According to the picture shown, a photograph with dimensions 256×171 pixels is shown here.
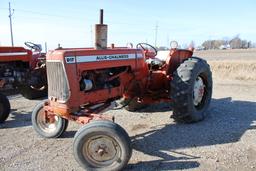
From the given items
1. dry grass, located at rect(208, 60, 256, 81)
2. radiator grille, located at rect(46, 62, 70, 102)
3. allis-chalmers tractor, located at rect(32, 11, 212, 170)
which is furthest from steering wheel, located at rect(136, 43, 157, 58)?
dry grass, located at rect(208, 60, 256, 81)

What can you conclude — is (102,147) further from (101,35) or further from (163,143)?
(101,35)

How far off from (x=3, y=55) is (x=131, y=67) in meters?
3.89

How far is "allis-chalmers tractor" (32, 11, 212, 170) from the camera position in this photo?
4.71 meters

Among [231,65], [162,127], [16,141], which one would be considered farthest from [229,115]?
[231,65]

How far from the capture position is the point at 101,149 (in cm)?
475

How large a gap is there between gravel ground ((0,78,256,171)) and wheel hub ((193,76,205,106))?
43 centimetres

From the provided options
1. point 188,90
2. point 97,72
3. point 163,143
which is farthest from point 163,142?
point 97,72

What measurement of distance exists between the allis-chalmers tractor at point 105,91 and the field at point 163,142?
0.95 ft

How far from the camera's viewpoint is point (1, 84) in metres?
8.47

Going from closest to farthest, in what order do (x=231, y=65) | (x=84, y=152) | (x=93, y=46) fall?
1. (x=84, y=152)
2. (x=93, y=46)
3. (x=231, y=65)

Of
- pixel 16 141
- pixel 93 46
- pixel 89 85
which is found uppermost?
pixel 93 46

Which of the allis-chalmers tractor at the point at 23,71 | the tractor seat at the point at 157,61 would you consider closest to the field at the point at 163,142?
the allis-chalmers tractor at the point at 23,71

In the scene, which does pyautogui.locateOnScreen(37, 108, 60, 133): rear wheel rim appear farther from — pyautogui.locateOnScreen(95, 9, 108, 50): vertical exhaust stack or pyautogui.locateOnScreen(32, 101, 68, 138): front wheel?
pyautogui.locateOnScreen(95, 9, 108, 50): vertical exhaust stack

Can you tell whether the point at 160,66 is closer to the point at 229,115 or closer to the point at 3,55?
the point at 229,115
